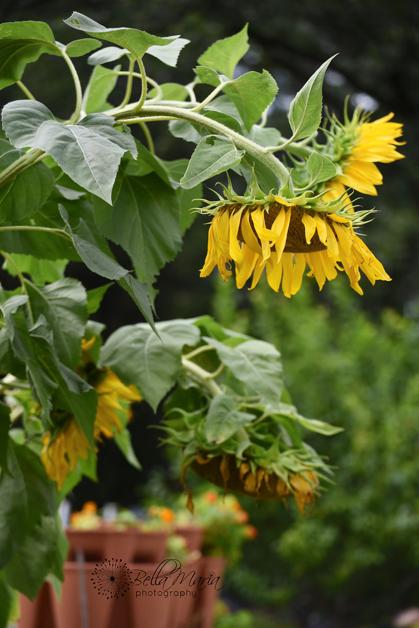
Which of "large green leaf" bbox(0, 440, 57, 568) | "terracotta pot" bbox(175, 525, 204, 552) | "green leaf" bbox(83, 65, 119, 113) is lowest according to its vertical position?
"terracotta pot" bbox(175, 525, 204, 552)

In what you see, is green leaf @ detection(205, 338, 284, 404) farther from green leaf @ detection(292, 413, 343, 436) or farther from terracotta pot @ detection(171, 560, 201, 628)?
terracotta pot @ detection(171, 560, 201, 628)

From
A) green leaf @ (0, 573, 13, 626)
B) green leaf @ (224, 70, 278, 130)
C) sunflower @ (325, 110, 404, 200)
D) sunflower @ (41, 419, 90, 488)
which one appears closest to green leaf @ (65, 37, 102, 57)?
green leaf @ (224, 70, 278, 130)

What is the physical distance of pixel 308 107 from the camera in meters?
0.81

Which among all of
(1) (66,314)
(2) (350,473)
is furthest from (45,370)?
(2) (350,473)

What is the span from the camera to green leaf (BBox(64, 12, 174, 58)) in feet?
2.72

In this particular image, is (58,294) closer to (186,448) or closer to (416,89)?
(186,448)

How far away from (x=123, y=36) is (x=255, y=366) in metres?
0.39

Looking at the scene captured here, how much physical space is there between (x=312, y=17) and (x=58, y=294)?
6.88 m

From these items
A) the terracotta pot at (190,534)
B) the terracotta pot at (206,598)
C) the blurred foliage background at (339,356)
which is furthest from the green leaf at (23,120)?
the blurred foliage background at (339,356)

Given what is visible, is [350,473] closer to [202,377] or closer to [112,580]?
[112,580]

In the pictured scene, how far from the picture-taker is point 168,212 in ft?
3.30

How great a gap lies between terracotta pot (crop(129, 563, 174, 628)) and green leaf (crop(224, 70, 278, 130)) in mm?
561

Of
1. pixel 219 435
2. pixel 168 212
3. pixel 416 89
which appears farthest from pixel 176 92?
pixel 416 89

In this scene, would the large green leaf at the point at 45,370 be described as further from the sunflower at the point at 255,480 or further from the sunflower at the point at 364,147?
the sunflower at the point at 364,147
